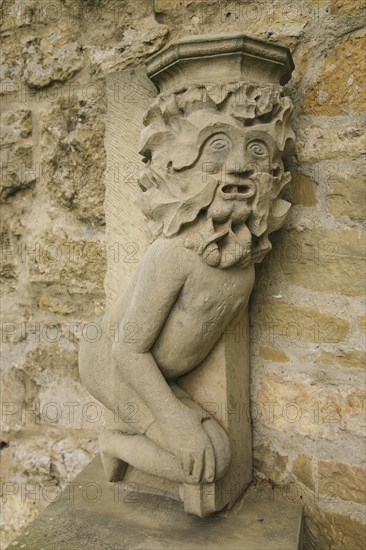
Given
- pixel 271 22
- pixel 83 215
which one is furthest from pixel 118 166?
pixel 271 22

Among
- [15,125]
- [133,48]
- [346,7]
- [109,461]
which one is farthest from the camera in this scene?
[15,125]

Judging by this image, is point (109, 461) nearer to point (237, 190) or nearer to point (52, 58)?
point (237, 190)

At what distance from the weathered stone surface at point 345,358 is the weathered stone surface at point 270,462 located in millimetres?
294

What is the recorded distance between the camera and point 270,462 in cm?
127

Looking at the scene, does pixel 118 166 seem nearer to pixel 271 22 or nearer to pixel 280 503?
pixel 271 22

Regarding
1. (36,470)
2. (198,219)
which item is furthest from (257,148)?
(36,470)

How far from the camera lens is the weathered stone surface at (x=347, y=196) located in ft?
3.65

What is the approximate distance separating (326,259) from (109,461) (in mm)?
765

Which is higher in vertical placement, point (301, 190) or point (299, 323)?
point (301, 190)

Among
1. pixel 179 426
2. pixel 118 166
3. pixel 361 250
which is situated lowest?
pixel 179 426

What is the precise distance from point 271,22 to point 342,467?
3.75 feet

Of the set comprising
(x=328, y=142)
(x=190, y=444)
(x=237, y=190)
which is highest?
(x=328, y=142)

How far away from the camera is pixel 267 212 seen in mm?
1040

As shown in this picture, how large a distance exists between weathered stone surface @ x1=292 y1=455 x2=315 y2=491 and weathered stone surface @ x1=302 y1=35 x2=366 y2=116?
2.91 feet
